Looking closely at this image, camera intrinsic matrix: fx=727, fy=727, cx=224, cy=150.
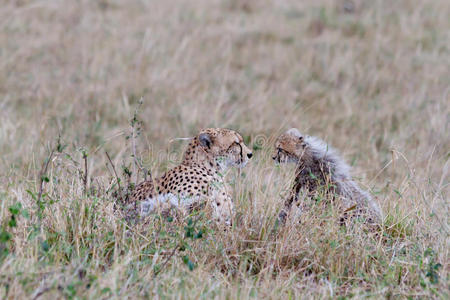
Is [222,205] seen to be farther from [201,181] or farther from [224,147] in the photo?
[224,147]

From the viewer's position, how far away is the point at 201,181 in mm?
3965

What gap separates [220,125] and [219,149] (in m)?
2.26

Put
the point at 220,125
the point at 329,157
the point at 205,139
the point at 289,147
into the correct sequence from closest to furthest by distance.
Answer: the point at 205,139 → the point at 329,157 → the point at 289,147 → the point at 220,125

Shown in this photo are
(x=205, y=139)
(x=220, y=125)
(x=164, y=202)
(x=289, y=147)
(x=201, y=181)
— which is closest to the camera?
(x=164, y=202)

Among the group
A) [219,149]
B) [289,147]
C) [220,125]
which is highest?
[219,149]

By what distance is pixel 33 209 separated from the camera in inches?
141

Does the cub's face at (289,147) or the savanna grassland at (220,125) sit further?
the cub's face at (289,147)

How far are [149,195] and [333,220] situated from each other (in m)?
0.99

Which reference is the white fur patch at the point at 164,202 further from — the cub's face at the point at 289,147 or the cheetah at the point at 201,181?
the cub's face at the point at 289,147

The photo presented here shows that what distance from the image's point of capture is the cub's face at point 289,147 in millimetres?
4602

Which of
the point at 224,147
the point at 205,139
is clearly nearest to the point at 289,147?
the point at 224,147

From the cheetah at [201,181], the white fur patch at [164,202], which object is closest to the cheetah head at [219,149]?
the cheetah at [201,181]

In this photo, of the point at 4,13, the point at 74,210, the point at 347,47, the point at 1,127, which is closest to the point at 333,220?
the point at 74,210

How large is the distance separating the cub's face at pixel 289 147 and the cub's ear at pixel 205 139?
24.4 inches
